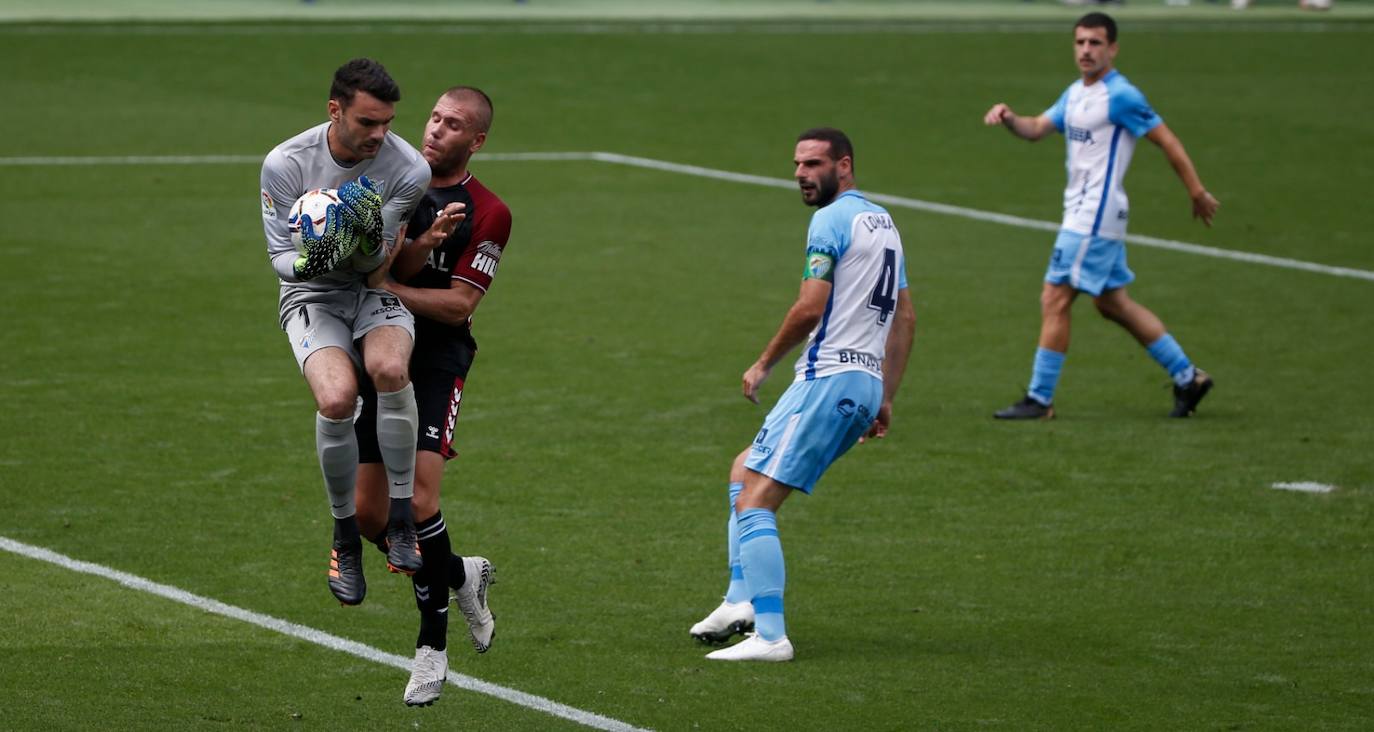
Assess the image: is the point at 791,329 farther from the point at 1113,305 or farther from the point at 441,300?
the point at 1113,305

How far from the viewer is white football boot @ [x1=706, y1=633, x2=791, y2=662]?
9977 mm

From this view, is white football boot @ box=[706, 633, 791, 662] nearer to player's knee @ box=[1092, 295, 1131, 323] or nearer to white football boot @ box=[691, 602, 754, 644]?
white football boot @ box=[691, 602, 754, 644]

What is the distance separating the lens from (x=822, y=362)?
32.7ft

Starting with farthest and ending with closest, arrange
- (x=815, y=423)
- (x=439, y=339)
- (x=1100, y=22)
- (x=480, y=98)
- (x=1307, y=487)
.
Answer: (x=1100, y=22), (x=1307, y=487), (x=815, y=423), (x=439, y=339), (x=480, y=98)

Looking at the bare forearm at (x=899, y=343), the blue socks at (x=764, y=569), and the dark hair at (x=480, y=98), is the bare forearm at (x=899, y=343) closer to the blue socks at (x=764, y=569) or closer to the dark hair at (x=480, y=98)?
the blue socks at (x=764, y=569)

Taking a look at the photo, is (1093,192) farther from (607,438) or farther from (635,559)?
(635,559)

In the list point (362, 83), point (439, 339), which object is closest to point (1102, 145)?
point (439, 339)

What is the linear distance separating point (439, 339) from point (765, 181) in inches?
669

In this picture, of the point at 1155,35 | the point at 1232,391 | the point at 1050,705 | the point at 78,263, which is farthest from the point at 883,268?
the point at 1155,35

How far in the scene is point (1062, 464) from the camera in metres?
13.9

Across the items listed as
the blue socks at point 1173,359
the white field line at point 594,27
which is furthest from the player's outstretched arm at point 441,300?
the white field line at point 594,27

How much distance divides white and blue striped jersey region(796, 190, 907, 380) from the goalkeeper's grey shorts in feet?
7.12

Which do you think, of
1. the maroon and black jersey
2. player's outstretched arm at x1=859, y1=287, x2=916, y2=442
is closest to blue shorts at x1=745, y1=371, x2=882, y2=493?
player's outstretched arm at x1=859, y1=287, x2=916, y2=442

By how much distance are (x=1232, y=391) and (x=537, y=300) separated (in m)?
6.65
